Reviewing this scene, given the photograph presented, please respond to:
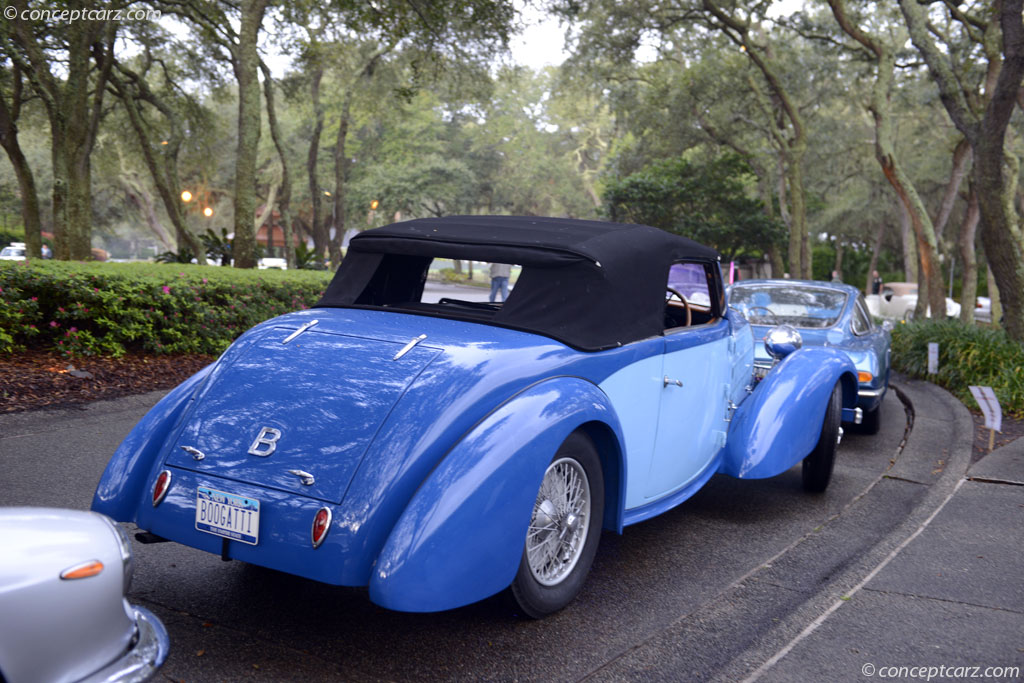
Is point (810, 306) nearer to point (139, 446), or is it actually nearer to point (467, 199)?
point (139, 446)

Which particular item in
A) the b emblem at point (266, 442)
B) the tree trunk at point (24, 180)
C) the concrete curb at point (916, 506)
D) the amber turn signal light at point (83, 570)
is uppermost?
the tree trunk at point (24, 180)

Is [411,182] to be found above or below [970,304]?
above

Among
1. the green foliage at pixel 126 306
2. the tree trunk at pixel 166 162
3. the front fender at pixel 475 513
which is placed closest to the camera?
the front fender at pixel 475 513

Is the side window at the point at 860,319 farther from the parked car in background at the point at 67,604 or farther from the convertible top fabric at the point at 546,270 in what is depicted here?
the parked car in background at the point at 67,604

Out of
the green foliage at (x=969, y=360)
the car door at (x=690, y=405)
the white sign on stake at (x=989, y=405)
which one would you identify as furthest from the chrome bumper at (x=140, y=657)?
the green foliage at (x=969, y=360)

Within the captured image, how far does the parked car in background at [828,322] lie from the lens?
7977 mm

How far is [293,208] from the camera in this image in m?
48.7

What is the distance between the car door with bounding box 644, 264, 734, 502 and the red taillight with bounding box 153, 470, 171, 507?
6.97 feet

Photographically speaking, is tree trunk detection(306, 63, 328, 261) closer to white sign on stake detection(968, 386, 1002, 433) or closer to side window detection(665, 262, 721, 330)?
white sign on stake detection(968, 386, 1002, 433)

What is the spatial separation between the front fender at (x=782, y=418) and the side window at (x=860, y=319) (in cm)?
340

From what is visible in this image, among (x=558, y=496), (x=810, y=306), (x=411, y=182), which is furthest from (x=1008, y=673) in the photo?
(x=411, y=182)

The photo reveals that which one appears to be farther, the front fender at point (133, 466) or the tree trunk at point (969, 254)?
the tree trunk at point (969, 254)

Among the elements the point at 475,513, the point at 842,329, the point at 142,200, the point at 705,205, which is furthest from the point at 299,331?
the point at 142,200

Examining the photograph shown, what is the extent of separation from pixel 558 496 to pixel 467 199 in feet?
154
